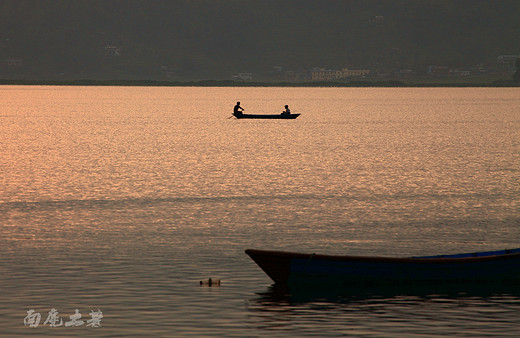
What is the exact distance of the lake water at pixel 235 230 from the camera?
34969mm

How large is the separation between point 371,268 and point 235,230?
51.7ft

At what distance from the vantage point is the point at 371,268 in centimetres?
3912

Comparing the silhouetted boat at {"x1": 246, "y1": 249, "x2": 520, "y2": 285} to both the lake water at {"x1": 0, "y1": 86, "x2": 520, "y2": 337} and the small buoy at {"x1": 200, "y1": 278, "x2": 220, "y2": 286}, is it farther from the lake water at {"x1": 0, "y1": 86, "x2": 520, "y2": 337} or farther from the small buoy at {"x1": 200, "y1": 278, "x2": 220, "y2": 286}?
the small buoy at {"x1": 200, "y1": 278, "x2": 220, "y2": 286}

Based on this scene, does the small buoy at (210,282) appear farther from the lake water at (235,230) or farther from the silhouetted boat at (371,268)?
the silhouetted boat at (371,268)

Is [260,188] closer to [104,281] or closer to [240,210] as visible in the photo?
[240,210]

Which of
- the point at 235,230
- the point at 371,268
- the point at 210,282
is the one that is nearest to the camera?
the point at 371,268

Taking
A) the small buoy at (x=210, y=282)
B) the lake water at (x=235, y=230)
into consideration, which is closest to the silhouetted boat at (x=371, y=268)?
the lake water at (x=235, y=230)

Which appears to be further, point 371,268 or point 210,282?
point 210,282

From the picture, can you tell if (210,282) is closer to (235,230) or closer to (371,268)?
(371,268)

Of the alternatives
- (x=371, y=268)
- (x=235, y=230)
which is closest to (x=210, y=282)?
(x=371, y=268)

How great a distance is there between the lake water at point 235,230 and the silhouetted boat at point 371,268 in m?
0.63

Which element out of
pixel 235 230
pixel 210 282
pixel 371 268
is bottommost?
pixel 210 282

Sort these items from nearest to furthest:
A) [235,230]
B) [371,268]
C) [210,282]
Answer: [371,268] < [210,282] < [235,230]

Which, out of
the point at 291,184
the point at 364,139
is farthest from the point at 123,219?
the point at 364,139
